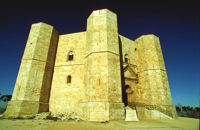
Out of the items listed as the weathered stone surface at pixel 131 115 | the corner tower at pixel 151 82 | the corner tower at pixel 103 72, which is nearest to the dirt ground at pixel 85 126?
the weathered stone surface at pixel 131 115

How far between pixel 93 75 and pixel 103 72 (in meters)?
0.86

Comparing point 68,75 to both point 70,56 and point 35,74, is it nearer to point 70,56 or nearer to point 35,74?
point 70,56

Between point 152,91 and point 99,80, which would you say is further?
point 152,91

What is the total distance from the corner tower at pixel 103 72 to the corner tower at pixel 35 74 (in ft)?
14.4

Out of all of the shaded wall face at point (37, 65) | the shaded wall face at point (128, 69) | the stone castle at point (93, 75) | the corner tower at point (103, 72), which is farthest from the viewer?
the shaded wall face at point (128, 69)

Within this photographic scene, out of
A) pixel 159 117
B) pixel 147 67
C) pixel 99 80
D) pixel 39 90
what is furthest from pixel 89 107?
pixel 147 67

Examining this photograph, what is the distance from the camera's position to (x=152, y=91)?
38.5 ft

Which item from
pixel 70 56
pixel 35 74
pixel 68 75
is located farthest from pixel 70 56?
pixel 35 74

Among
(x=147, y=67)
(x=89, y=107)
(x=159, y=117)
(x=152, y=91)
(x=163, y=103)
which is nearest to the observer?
(x=89, y=107)

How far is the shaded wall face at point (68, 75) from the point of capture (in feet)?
34.4

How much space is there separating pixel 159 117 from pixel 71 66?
31.2 ft

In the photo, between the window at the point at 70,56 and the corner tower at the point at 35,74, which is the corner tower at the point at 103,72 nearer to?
the window at the point at 70,56

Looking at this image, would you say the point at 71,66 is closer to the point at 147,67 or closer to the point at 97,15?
the point at 97,15

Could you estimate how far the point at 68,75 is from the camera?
37.9ft
